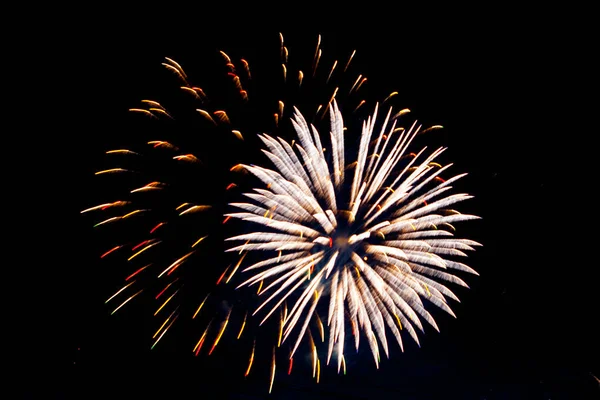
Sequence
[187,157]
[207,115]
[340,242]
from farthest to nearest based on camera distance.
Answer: [340,242]
[207,115]
[187,157]

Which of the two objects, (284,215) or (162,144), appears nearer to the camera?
(284,215)

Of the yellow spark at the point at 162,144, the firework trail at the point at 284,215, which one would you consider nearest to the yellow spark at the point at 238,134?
the firework trail at the point at 284,215

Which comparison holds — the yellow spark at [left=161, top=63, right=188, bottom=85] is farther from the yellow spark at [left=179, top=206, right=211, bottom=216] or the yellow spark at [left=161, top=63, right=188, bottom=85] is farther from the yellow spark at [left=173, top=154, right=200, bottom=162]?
the yellow spark at [left=179, top=206, right=211, bottom=216]

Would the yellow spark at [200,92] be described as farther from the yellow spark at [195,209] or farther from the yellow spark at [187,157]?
the yellow spark at [195,209]

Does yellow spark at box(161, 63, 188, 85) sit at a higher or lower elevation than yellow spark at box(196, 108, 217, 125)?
higher

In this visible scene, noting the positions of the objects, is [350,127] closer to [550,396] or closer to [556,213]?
[556,213]

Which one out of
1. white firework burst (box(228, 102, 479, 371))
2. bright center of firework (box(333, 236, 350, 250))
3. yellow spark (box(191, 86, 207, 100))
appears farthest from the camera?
bright center of firework (box(333, 236, 350, 250))

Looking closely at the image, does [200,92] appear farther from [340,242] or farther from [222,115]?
[340,242]

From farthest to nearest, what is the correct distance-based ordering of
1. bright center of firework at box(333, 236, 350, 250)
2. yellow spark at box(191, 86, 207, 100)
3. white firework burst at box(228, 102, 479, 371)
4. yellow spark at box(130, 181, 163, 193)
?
bright center of firework at box(333, 236, 350, 250) → yellow spark at box(191, 86, 207, 100) → yellow spark at box(130, 181, 163, 193) → white firework burst at box(228, 102, 479, 371)

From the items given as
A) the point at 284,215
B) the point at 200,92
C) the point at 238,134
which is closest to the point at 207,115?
the point at 200,92

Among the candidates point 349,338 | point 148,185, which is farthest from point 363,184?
point 349,338

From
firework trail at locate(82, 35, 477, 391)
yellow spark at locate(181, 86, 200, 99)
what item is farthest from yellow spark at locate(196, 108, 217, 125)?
yellow spark at locate(181, 86, 200, 99)
